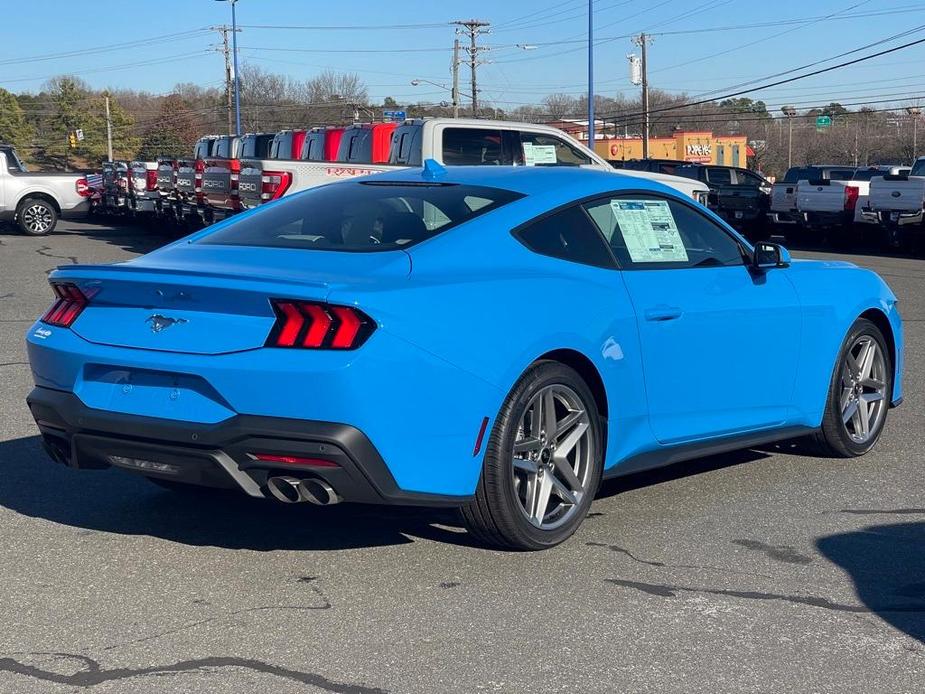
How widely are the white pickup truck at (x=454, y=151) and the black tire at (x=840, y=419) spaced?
9060 mm

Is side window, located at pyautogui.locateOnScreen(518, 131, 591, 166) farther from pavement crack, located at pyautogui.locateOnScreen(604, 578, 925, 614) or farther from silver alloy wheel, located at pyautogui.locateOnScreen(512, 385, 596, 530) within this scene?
pavement crack, located at pyautogui.locateOnScreen(604, 578, 925, 614)

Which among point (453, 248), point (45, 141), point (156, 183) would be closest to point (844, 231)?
A: point (156, 183)

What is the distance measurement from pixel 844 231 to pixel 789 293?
2109 centimetres

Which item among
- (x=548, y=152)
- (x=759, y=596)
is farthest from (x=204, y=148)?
(x=759, y=596)

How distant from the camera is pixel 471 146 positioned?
1614 centimetres

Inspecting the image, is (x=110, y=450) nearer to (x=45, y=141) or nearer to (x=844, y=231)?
(x=844, y=231)

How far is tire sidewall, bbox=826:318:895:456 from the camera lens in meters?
6.52

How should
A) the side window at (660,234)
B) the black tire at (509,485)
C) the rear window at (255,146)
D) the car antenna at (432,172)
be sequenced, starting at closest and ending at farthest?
1. the black tire at (509,485)
2. the side window at (660,234)
3. the car antenna at (432,172)
4. the rear window at (255,146)

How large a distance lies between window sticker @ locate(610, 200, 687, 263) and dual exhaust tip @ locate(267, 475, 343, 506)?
1.87m

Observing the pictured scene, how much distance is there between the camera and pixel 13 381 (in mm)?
8781

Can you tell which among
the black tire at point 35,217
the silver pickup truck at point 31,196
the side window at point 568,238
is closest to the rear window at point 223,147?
the silver pickup truck at point 31,196

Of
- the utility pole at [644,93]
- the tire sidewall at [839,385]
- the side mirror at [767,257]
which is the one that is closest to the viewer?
the side mirror at [767,257]

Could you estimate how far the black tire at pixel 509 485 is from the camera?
4605mm

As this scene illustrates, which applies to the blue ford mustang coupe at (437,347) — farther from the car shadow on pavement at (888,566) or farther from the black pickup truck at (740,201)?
the black pickup truck at (740,201)
